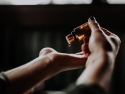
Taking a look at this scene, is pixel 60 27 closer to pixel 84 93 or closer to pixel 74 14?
pixel 74 14

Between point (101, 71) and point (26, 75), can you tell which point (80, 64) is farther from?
point (101, 71)

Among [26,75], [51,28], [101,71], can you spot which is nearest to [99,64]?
[101,71]

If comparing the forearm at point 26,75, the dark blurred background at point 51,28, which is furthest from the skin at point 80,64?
the dark blurred background at point 51,28

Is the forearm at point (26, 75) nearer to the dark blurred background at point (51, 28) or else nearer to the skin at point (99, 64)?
the skin at point (99, 64)

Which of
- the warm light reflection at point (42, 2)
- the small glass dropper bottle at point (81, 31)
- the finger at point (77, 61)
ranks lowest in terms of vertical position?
the finger at point (77, 61)

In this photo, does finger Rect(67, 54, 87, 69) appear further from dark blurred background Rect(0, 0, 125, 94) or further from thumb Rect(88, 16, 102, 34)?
dark blurred background Rect(0, 0, 125, 94)

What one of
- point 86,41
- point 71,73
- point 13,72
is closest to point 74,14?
point 71,73
